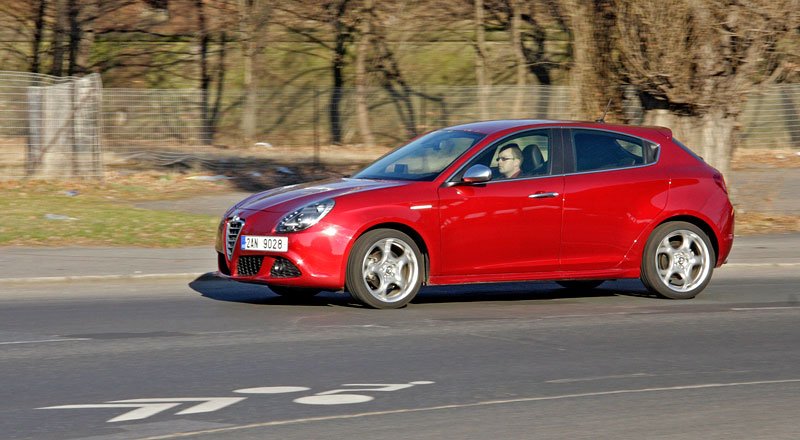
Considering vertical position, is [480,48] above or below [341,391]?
above

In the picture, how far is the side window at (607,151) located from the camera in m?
11.3

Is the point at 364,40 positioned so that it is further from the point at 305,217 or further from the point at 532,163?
the point at 305,217

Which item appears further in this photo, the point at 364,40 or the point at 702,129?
the point at 364,40

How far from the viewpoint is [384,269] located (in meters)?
10.5

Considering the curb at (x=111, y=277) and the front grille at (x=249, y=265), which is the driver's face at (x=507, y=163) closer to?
the front grille at (x=249, y=265)

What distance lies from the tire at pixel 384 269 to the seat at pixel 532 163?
1263 millimetres

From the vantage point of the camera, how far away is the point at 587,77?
1980 centimetres

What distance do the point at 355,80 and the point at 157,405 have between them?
98.6ft

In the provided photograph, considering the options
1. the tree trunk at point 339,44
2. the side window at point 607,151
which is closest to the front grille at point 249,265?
the side window at point 607,151

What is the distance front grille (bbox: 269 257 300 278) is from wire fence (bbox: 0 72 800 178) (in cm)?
1035

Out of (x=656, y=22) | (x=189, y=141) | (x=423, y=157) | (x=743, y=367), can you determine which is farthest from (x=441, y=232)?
(x=189, y=141)

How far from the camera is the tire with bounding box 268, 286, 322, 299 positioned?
37.2 feet

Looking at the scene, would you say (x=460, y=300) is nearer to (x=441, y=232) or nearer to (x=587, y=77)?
(x=441, y=232)

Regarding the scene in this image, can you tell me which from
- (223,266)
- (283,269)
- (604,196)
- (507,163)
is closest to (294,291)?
(223,266)
